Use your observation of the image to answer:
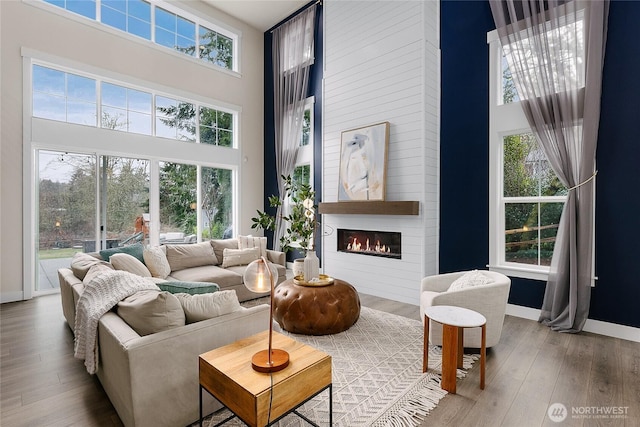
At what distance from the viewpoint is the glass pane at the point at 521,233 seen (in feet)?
12.2

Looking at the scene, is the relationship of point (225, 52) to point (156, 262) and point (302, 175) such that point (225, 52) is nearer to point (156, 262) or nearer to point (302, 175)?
point (302, 175)

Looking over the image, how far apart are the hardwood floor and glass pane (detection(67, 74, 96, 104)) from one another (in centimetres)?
349

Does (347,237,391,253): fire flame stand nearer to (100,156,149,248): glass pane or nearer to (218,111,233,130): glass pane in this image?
(100,156,149,248): glass pane

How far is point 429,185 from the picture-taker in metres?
4.36

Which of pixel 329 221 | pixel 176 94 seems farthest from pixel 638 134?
pixel 176 94

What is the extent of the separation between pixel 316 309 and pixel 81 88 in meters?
5.07

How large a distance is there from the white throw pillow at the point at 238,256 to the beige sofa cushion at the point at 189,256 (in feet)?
0.74

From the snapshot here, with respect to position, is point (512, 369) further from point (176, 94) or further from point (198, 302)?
point (176, 94)

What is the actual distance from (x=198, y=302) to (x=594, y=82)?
13.6ft

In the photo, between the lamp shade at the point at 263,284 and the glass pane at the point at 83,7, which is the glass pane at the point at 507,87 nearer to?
the lamp shade at the point at 263,284

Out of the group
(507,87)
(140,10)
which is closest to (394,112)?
(507,87)

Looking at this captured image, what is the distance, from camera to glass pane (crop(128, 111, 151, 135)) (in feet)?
17.8

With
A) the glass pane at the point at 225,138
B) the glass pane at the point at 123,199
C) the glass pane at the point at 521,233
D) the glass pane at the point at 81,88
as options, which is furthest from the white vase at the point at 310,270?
the glass pane at the point at 81,88

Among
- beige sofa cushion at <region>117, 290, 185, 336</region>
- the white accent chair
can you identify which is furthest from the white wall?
the white accent chair
